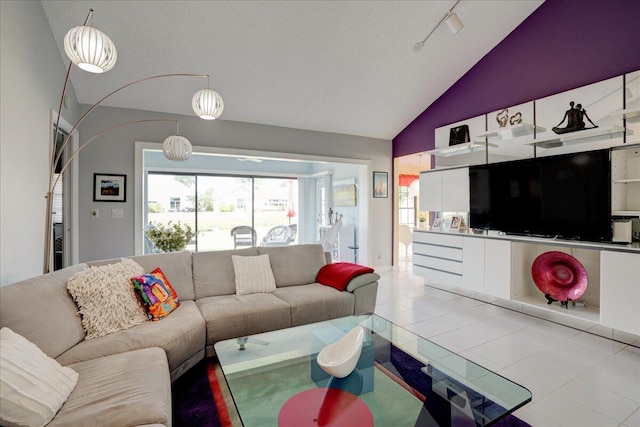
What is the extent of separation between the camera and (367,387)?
1666 millimetres

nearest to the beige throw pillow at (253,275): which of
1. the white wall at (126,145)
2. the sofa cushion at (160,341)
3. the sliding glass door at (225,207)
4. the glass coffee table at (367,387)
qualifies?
the sofa cushion at (160,341)

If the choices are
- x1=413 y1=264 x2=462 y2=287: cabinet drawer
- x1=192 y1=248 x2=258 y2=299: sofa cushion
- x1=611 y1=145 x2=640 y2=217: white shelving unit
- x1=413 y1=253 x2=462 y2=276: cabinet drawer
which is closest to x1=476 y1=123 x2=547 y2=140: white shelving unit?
x1=611 y1=145 x2=640 y2=217: white shelving unit

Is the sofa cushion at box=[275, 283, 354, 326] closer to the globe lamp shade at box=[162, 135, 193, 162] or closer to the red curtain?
the globe lamp shade at box=[162, 135, 193, 162]

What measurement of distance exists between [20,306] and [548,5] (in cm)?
550

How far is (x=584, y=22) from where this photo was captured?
132 inches

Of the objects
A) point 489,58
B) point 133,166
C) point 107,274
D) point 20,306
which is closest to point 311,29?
point 489,58

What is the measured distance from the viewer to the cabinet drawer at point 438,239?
4219mm

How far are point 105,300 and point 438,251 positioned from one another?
3923 mm

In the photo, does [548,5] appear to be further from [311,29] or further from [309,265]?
[309,265]

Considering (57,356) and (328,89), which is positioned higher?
(328,89)

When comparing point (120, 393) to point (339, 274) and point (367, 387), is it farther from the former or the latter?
point (339, 274)

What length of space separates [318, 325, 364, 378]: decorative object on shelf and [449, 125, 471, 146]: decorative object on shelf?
12.1 feet

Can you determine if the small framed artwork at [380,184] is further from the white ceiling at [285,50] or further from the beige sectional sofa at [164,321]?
the beige sectional sofa at [164,321]

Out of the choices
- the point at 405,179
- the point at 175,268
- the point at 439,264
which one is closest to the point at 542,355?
the point at 439,264
